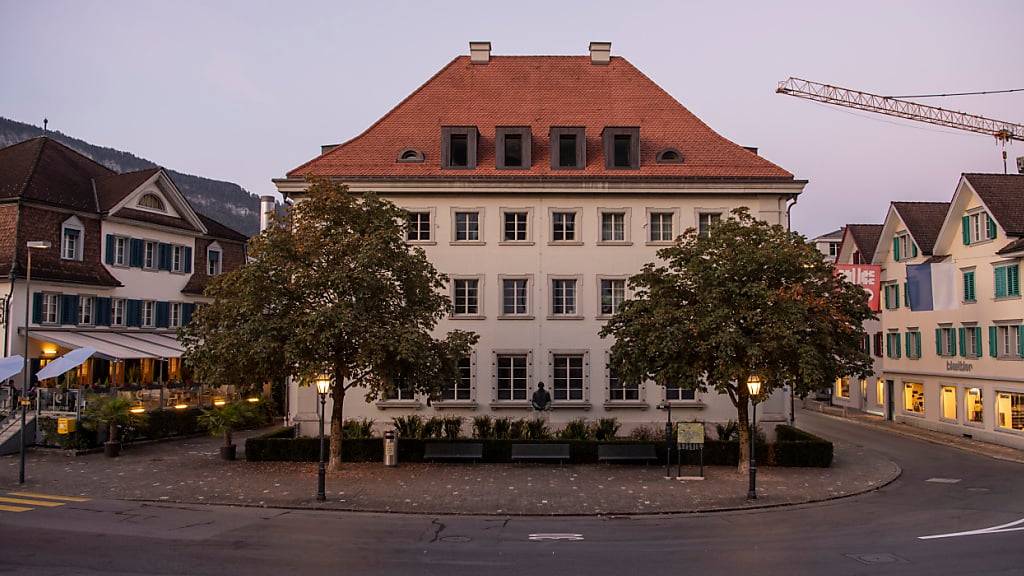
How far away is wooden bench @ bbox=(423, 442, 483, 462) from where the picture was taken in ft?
87.0

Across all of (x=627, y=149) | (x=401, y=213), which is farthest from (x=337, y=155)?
(x=627, y=149)

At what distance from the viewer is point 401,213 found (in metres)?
25.4

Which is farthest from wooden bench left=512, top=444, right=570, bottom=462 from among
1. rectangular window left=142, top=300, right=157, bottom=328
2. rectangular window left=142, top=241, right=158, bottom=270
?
rectangular window left=142, top=241, right=158, bottom=270

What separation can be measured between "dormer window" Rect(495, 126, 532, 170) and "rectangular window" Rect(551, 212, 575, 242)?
Result: 2.59m

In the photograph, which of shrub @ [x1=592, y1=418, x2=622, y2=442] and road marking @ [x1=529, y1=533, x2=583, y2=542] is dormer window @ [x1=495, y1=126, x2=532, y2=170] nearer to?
shrub @ [x1=592, y1=418, x2=622, y2=442]

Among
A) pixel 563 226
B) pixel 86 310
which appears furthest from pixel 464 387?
pixel 86 310

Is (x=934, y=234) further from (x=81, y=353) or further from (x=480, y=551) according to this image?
(x=81, y=353)

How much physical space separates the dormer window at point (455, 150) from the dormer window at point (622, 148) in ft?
19.0

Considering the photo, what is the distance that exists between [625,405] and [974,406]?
17.1m

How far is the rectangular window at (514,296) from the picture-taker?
33281mm

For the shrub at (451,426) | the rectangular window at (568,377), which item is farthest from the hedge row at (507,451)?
the rectangular window at (568,377)

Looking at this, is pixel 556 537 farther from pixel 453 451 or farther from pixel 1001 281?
pixel 1001 281

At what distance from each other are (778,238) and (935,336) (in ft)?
66.8

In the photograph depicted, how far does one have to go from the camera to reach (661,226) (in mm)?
33625
